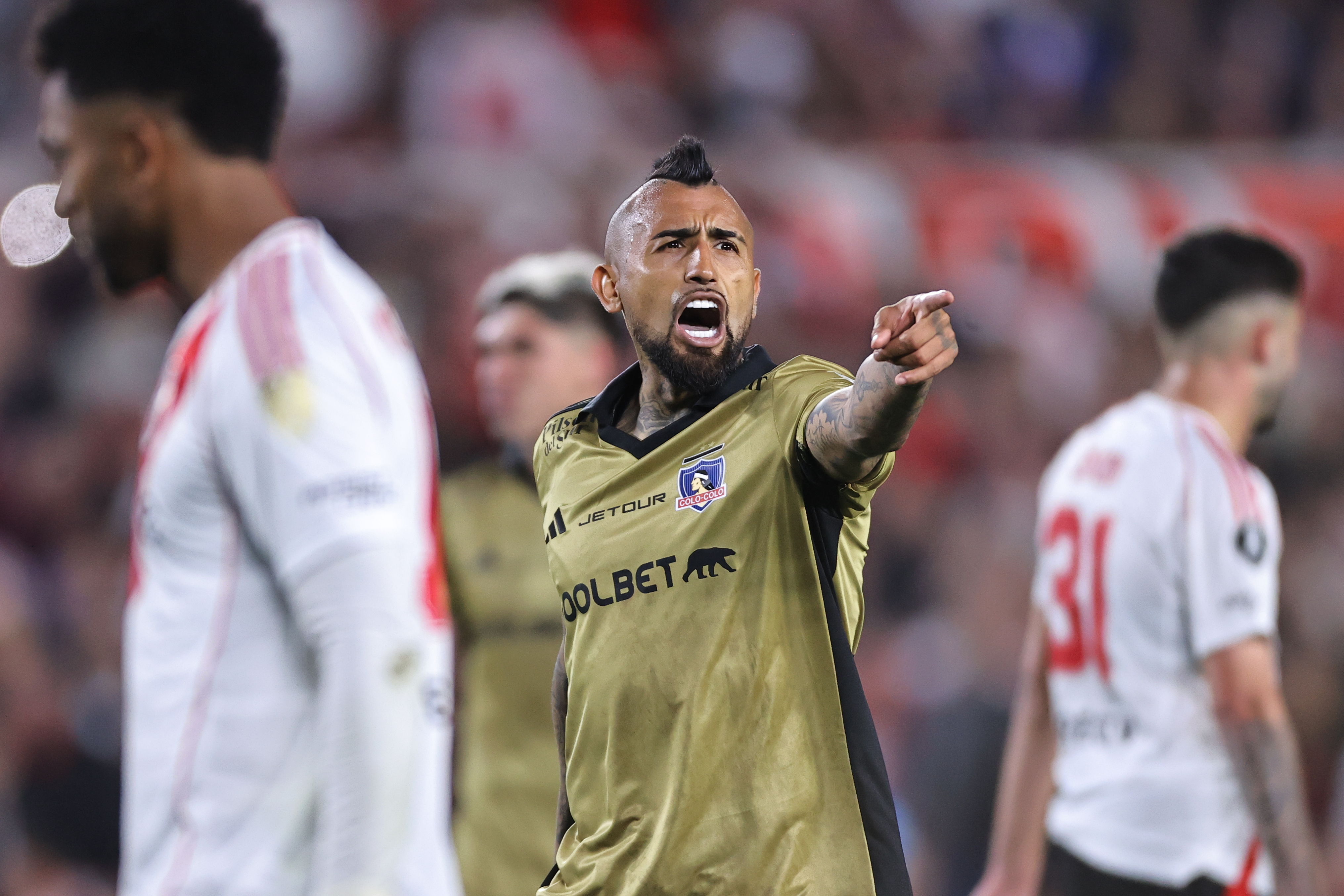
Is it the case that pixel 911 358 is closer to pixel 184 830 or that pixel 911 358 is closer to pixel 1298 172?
pixel 184 830

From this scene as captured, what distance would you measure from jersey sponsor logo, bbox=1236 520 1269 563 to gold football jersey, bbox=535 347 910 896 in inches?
83.7

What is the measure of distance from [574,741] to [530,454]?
7.27 ft

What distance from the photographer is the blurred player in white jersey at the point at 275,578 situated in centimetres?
217

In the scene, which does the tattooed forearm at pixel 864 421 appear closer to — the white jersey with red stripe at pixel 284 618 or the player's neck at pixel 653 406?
the player's neck at pixel 653 406

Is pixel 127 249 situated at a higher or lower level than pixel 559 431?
higher

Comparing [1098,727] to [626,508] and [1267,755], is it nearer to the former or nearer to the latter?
[1267,755]

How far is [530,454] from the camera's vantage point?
519cm

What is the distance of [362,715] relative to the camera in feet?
7.04

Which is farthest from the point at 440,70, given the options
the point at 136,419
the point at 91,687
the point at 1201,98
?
the point at 1201,98

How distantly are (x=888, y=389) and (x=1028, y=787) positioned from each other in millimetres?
3125

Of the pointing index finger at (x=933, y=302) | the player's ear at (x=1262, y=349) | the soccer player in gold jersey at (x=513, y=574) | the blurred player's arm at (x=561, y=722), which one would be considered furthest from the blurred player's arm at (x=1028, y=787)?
the pointing index finger at (x=933, y=302)

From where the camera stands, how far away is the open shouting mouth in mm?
2990

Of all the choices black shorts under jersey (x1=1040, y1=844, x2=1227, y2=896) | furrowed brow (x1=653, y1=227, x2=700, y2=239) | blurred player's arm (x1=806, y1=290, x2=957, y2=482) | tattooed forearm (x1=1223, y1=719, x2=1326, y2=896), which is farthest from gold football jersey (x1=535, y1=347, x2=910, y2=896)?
black shorts under jersey (x1=1040, y1=844, x2=1227, y2=896)

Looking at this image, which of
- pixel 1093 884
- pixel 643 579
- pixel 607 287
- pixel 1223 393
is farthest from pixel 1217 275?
pixel 643 579
